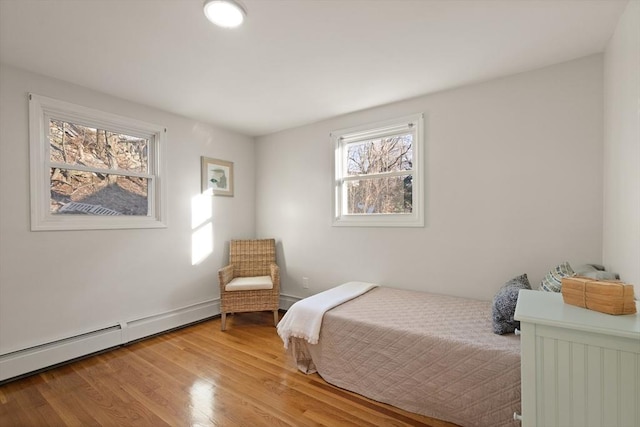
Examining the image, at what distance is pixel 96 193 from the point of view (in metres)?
2.70

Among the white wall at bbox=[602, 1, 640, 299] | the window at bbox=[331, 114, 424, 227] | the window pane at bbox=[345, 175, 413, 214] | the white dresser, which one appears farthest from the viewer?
the window pane at bbox=[345, 175, 413, 214]

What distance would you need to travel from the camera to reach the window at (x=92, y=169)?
2328 millimetres

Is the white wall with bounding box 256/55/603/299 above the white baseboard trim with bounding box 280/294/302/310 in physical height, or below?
above

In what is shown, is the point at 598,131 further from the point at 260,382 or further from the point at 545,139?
the point at 260,382

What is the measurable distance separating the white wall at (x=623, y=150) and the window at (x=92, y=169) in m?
3.67

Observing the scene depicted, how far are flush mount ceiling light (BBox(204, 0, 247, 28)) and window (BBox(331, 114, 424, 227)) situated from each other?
1753mm

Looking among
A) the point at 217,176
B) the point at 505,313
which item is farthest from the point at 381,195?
the point at 217,176

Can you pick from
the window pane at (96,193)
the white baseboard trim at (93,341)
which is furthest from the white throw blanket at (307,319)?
the window pane at (96,193)

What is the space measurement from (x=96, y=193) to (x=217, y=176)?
127cm

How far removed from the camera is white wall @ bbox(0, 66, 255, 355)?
7.11 ft

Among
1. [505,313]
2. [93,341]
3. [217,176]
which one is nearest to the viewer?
[505,313]

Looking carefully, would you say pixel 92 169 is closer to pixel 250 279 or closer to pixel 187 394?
pixel 250 279

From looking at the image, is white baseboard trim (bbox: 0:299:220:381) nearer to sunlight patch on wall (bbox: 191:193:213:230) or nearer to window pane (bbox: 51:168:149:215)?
sunlight patch on wall (bbox: 191:193:213:230)

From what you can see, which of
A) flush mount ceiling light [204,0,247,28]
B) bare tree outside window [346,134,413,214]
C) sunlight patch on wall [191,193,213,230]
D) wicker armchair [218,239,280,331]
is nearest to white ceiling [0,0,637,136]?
flush mount ceiling light [204,0,247,28]
